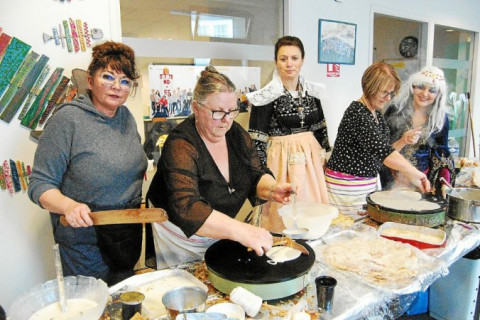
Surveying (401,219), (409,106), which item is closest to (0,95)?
(401,219)

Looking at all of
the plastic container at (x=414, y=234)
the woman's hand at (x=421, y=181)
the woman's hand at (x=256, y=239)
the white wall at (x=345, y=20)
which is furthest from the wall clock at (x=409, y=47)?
the woman's hand at (x=256, y=239)

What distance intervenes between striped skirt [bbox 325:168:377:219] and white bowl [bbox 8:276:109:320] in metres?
1.46

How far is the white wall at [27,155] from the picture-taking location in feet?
5.76

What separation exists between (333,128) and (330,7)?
1040 millimetres

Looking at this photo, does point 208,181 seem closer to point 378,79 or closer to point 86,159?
point 86,159

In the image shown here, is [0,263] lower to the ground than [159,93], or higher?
lower

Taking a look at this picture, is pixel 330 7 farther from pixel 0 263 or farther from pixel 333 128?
pixel 0 263

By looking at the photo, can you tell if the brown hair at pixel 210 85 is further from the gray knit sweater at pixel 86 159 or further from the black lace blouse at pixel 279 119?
the black lace blouse at pixel 279 119

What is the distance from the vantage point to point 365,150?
211cm

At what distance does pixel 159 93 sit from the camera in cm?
239

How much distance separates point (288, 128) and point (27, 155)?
1.46 metres

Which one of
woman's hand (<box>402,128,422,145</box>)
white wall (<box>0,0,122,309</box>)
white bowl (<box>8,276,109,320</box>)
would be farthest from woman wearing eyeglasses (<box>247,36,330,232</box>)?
white bowl (<box>8,276,109,320</box>)

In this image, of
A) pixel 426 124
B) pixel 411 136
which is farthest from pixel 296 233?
pixel 426 124

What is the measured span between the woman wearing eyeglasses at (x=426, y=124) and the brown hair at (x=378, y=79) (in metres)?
0.39
